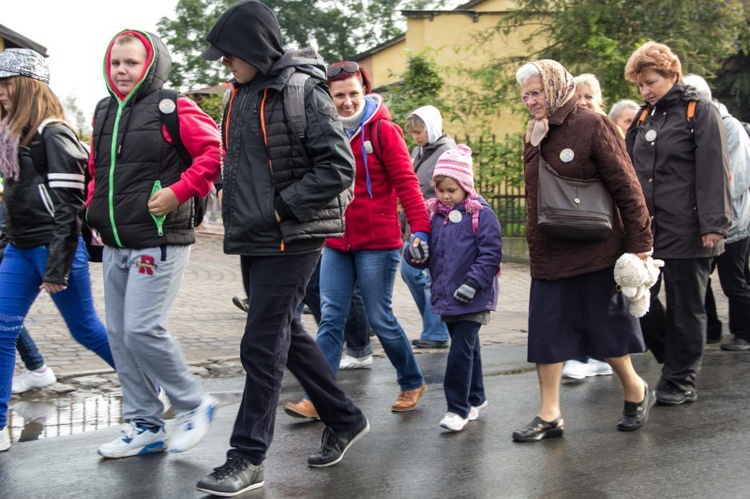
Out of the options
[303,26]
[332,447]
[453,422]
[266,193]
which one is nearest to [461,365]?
[453,422]

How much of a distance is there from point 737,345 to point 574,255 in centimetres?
320

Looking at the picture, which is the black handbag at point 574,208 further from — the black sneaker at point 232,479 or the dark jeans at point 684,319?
the black sneaker at point 232,479

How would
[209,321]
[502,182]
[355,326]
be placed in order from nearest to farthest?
1. [355,326]
2. [209,321]
3. [502,182]

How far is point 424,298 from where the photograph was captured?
775 centimetres

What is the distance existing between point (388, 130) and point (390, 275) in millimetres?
854

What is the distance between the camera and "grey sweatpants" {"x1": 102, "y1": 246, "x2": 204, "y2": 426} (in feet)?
14.7

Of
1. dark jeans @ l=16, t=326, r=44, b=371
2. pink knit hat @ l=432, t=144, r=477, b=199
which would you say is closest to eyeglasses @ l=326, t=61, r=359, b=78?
pink knit hat @ l=432, t=144, r=477, b=199

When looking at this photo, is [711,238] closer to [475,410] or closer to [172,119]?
[475,410]

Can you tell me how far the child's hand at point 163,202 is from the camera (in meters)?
4.41

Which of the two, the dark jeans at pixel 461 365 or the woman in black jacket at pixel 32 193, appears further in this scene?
the dark jeans at pixel 461 365

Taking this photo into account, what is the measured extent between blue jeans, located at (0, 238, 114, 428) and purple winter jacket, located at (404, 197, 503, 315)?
6.38 feet

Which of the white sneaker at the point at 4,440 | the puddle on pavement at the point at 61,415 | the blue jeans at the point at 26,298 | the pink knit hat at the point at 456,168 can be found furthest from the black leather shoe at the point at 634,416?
the white sneaker at the point at 4,440

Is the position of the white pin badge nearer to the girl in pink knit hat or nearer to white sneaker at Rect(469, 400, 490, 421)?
the girl in pink knit hat

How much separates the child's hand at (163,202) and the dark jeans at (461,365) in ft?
5.54
